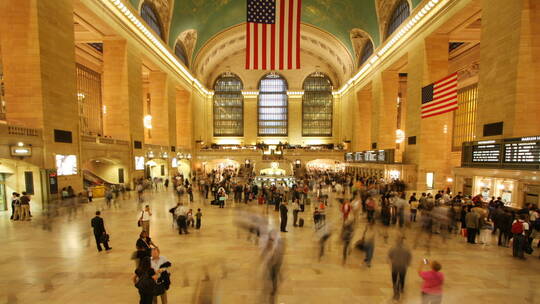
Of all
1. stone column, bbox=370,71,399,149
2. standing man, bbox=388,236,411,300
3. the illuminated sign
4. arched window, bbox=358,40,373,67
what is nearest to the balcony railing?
the illuminated sign

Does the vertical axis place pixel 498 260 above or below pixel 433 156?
below

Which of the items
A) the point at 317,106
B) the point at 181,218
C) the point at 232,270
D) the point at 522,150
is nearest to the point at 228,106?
the point at 317,106

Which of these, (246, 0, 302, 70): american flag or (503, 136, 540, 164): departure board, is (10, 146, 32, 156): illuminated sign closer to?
(246, 0, 302, 70): american flag

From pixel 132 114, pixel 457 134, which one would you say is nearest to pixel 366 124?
pixel 457 134

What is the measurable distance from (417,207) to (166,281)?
8.76 meters

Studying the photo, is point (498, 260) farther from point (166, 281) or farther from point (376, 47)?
point (376, 47)

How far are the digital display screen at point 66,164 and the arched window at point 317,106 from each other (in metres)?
31.1

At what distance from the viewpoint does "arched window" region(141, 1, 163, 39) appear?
60.8 feet

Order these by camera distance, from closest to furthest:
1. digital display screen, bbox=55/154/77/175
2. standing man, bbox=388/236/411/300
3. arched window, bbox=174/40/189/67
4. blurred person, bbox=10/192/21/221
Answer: standing man, bbox=388/236/411/300 < blurred person, bbox=10/192/21/221 < digital display screen, bbox=55/154/77/175 < arched window, bbox=174/40/189/67

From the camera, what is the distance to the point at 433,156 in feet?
50.7

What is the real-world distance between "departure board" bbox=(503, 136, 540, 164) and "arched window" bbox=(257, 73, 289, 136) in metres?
30.5

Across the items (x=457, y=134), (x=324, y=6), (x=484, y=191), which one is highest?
(x=324, y=6)

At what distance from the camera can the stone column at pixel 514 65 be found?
30.4 feet

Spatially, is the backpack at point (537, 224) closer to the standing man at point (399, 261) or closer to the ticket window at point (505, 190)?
the ticket window at point (505, 190)
